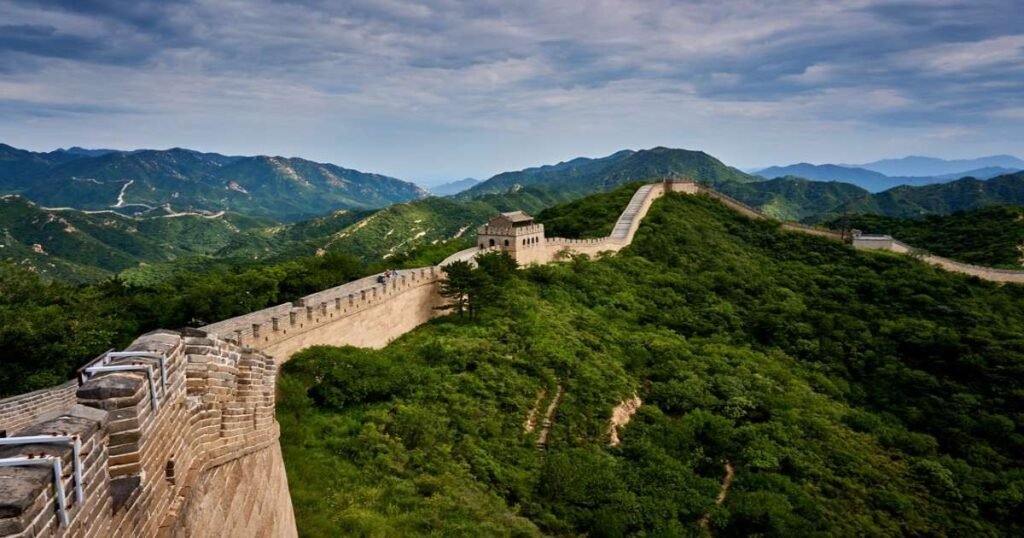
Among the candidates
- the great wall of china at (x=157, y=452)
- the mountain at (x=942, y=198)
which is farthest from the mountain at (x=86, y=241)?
the mountain at (x=942, y=198)

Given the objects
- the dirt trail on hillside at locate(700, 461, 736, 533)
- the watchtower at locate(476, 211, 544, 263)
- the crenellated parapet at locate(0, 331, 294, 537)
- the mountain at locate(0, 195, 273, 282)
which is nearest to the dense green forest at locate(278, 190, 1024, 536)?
the dirt trail on hillside at locate(700, 461, 736, 533)

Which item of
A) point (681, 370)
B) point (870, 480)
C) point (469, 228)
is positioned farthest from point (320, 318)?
point (469, 228)

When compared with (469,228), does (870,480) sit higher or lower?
lower

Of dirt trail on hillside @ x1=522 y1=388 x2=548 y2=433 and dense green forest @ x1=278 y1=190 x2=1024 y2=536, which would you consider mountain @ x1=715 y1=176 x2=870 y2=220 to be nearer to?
dense green forest @ x1=278 y1=190 x2=1024 y2=536

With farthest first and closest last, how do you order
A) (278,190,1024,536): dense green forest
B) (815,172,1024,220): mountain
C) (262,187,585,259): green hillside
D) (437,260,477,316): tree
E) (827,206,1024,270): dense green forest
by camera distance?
(815,172,1024,220): mountain < (262,187,585,259): green hillside < (827,206,1024,270): dense green forest < (437,260,477,316): tree < (278,190,1024,536): dense green forest

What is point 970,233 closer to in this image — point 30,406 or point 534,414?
point 534,414

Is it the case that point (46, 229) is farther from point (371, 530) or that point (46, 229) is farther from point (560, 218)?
point (371, 530)
